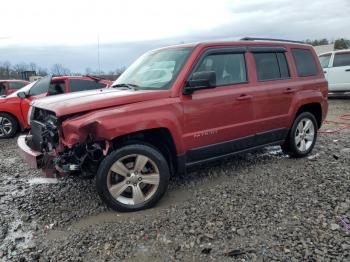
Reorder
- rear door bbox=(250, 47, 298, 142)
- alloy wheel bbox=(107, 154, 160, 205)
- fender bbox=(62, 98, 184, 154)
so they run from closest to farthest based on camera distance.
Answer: fender bbox=(62, 98, 184, 154), alloy wheel bbox=(107, 154, 160, 205), rear door bbox=(250, 47, 298, 142)

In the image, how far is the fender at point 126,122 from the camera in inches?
139

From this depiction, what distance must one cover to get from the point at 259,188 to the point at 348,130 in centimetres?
457

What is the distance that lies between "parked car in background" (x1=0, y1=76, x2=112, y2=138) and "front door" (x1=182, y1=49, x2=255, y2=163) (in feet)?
16.9

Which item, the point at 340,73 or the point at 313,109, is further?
the point at 340,73

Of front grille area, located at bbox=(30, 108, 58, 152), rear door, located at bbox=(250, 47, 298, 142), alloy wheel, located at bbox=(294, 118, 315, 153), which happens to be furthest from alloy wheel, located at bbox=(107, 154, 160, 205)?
alloy wheel, located at bbox=(294, 118, 315, 153)

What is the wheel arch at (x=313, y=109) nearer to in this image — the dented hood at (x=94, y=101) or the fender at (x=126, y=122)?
the fender at (x=126, y=122)

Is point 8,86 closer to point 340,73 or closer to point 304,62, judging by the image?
point 304,62

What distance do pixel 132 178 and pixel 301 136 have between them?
10.8 feet

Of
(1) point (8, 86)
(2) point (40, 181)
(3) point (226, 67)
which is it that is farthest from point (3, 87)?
(3) point (226, 67)

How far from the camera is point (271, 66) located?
520 cm

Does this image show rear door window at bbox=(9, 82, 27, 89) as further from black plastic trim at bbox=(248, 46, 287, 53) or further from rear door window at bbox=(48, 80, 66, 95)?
black plastic trim at bbox=(248, 46, 287, 53)

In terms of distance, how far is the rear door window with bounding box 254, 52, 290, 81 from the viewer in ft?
16.4

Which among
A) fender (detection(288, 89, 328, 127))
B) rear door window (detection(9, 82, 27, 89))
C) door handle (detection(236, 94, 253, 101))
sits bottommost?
rear door window (detection(9, 82, 27, 89))

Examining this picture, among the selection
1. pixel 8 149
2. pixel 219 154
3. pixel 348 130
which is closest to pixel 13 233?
pixel 219 154
